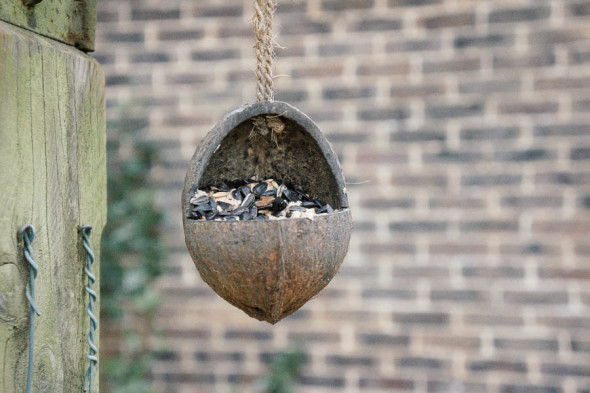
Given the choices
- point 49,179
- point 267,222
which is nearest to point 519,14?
point 267,222

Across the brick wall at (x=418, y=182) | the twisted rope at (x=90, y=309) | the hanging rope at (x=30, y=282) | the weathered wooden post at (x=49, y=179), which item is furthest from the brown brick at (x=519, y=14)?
the hanging rope at (x=30, y=282)

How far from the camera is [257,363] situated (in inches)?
101

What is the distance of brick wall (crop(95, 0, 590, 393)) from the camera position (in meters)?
2.34

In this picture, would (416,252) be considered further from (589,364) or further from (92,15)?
(92,15)

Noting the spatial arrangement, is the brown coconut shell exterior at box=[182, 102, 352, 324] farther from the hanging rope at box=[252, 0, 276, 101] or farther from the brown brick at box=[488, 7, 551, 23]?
the brown brick at box=[488, 7, 551, 23]

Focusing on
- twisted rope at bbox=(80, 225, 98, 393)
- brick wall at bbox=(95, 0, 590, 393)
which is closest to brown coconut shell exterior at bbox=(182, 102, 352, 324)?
twisted rope at bbox=(80, 225, 98, 393)

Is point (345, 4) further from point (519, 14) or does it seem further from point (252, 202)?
point (252, 202)

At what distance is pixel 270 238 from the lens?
1090mm

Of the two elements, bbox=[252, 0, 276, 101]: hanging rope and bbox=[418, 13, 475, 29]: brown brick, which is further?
bbox=[418, 13, 475, 29]: brown brick

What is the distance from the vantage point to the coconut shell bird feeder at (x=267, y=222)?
1102 millimetres

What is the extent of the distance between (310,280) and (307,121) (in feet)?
1.10

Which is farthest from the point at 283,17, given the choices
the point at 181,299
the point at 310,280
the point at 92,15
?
the point at 310,280

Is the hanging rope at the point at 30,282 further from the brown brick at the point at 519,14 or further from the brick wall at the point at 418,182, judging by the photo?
the brown brick at the point at 519,14

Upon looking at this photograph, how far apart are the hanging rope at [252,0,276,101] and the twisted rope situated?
0.45 meters
